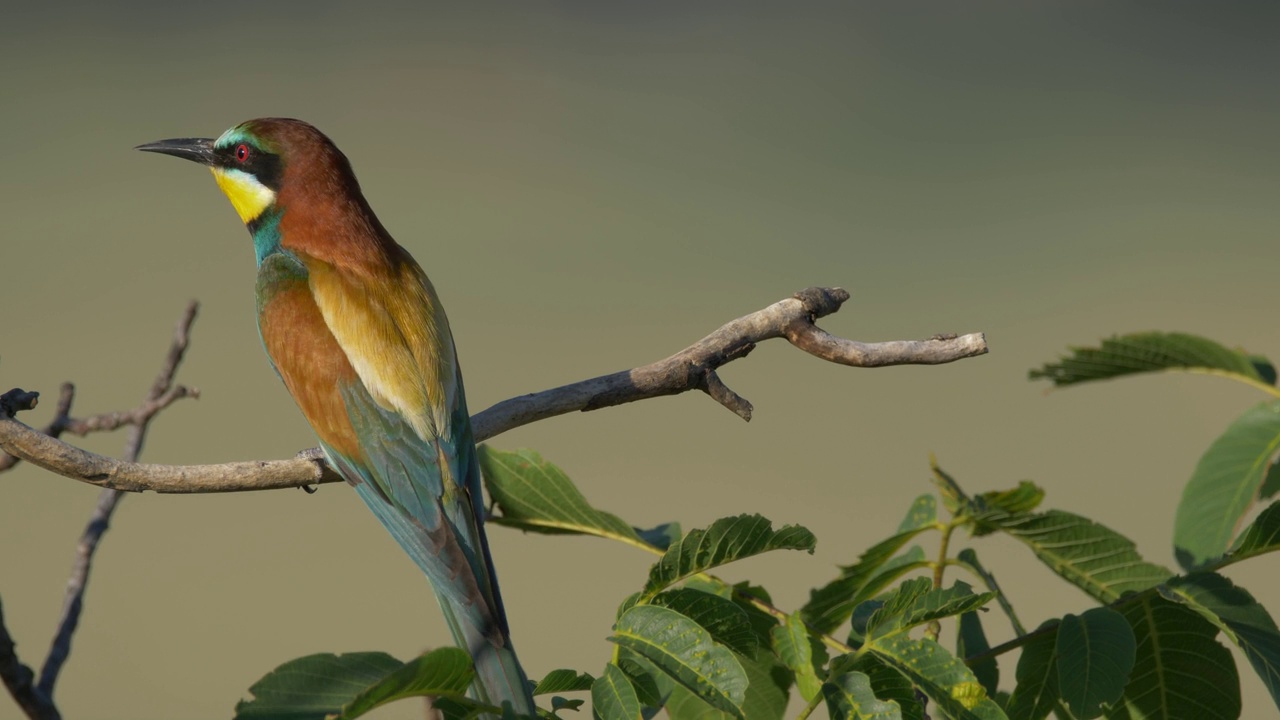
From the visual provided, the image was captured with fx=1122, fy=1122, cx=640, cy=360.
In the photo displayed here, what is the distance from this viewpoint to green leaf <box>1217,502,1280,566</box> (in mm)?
760

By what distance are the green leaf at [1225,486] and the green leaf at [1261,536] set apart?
0.23 m

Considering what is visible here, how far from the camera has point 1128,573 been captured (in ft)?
2.86

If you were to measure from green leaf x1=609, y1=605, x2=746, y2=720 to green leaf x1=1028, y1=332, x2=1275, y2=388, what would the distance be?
1.73 feet

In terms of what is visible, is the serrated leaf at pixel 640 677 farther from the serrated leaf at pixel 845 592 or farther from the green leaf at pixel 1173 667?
the green leaf at pixel 1173 667

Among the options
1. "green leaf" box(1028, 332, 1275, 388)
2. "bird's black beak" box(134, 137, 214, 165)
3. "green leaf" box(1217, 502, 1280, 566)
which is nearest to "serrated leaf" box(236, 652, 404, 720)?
"green leaf" box(1217, 502, 1280, 566)

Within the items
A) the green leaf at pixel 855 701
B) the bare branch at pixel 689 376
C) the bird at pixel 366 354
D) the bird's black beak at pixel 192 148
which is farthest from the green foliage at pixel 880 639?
the bird's black beak at pixel 192 148

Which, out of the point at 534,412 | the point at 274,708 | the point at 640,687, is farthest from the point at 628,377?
the point at 274,708

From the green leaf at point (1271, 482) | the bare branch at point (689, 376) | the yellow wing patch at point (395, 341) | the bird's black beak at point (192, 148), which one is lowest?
the green leaf at point (1271, 482)

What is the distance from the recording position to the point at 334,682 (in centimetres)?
63

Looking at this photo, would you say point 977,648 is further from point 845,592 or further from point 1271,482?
point 1271,482

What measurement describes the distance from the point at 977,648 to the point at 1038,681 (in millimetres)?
110

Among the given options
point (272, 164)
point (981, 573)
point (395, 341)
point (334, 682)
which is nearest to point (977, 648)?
point (981, 573)

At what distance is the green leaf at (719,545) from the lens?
747 millimetres

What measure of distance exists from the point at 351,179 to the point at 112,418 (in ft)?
1.78
